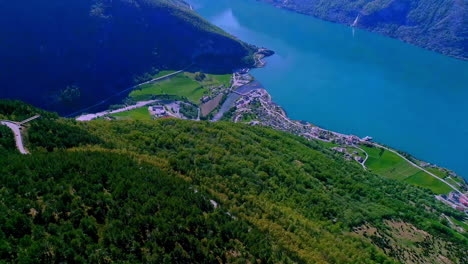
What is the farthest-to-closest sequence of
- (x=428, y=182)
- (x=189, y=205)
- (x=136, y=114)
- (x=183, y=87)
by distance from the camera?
(x=183, y=87), (x=136, y=114), (x=428, y=182), (x=189, y=205)

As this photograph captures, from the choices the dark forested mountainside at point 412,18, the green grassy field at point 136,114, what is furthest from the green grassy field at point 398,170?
the dark forested mountainside at point 412,18

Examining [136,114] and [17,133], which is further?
[136,114]

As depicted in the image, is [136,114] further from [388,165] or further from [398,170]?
[398,170]

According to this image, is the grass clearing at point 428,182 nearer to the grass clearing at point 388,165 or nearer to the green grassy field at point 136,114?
the grass clearing at point 388,165

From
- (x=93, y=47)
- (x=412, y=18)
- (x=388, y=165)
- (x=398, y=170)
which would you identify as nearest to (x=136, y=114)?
(x=93, y=47)

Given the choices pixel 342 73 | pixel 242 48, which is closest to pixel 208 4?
pixel 242 48

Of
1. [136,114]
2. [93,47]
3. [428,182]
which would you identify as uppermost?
[93,47]

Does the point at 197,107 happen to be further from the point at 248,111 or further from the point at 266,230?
the point at 266,230
